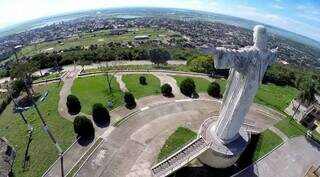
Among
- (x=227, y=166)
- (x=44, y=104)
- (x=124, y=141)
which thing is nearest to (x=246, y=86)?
(x=227, y=166)

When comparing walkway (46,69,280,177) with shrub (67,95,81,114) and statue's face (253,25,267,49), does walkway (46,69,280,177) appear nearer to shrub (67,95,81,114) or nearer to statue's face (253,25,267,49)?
shrub (67,95,81,114)

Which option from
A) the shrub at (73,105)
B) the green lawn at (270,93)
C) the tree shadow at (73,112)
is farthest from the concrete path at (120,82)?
the green lawn at (270,93)

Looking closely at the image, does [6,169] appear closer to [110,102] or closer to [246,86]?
[110,102]

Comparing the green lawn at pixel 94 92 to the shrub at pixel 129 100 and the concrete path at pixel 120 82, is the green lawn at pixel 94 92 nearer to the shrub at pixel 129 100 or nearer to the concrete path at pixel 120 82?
the concrete path at pixel 120 82

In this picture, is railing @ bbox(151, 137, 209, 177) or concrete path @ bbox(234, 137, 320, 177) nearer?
railing @ bbox(151, 137, 209, 177)

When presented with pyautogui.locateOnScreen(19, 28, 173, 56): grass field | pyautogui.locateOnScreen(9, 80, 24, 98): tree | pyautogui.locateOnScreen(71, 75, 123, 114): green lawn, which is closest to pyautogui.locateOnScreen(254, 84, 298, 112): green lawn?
pyautogui.locateOnScreen(71, 75, 123, 114): green lawn
